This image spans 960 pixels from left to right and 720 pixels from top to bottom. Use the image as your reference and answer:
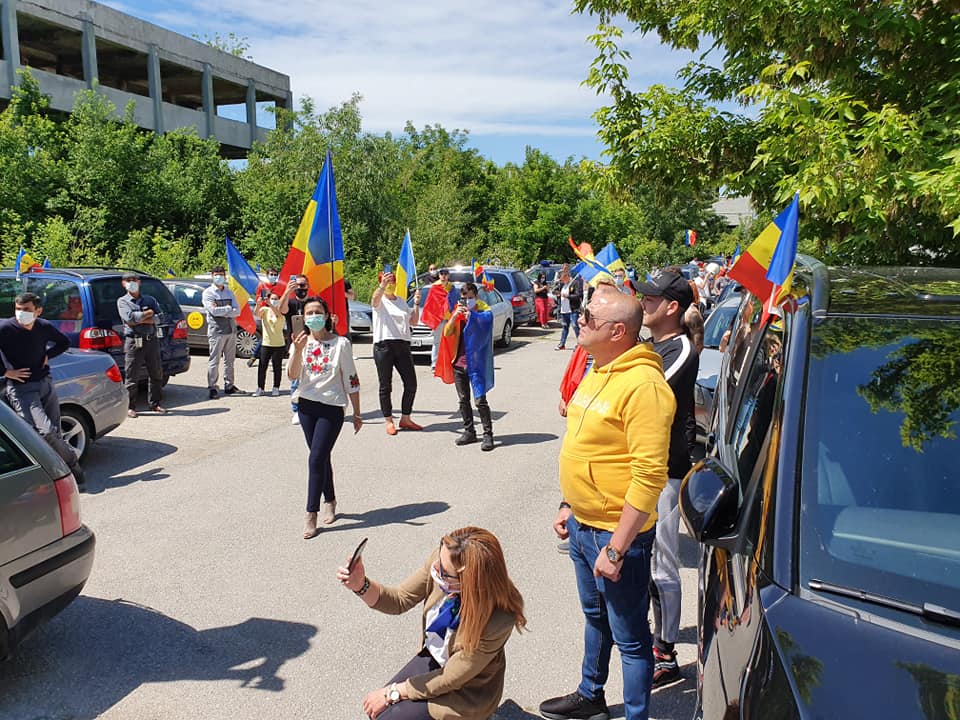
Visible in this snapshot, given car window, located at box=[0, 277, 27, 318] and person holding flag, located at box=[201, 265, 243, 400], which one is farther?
person holding flag, located at box=[201, 265, 243, 400]

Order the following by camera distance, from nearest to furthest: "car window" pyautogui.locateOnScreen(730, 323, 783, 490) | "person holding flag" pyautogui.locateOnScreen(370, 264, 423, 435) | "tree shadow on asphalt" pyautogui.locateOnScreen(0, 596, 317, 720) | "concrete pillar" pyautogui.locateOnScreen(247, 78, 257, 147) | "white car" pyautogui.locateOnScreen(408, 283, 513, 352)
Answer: "car window" pyautogui.locateOnScreen(730, 323, 783, 490), "tree shadow on asphalt" pyautogui.locateOnScreen(0, 596, 317, 720), "person holding flag" pyautogui.locateOnScreen(370, 264, 423, 435), "white car" pyautogui.locateOnScreen(408, 283, 513, 352), "concrete pillar" pyautogui.locateOnScreen(247, 78, 257, 147)

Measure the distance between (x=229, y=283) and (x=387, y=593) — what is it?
10101 mm

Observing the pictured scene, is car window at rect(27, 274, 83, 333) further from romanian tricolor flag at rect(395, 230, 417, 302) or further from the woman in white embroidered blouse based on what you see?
the woman in white embroidered blouse

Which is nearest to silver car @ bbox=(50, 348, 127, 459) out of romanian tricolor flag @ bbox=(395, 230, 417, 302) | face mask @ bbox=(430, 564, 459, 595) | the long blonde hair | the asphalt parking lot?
the asphalt parking lot

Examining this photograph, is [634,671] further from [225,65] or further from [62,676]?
[225,65]

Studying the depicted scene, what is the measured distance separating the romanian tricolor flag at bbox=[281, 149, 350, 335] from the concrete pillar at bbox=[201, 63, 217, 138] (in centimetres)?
3660

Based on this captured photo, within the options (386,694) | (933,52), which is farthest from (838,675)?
(933,52)

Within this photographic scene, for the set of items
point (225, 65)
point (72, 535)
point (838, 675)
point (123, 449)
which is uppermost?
point (225, 65)

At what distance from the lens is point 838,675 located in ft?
6.05

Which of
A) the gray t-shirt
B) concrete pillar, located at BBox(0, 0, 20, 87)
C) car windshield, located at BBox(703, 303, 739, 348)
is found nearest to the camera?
car windshield, located at BBox(703, 303, 739, 348)

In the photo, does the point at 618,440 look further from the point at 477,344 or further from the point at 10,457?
the point at 477,344

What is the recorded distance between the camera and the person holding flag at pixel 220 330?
12.0m

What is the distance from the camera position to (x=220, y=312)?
Answer: 12086 mm

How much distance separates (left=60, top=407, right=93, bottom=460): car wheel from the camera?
7.82 m
